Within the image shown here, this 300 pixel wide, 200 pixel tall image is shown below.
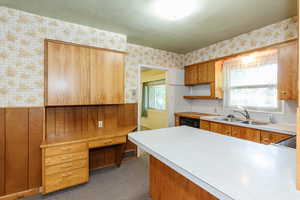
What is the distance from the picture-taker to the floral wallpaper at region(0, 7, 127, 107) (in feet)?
6.90

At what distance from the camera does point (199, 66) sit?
3836 mm

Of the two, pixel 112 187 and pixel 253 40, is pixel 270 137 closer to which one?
pixel 253 40

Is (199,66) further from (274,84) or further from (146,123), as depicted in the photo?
(146,123)

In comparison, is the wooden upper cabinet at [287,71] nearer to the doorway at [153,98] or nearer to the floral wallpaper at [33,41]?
the floral wallpaper at [33,41]

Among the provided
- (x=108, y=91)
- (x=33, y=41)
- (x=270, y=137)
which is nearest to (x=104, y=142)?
(x=108, y=91)

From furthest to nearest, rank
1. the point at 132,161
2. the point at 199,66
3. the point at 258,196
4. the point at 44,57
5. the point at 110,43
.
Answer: the point at 199,66 < the point at 132,161 < the point at 110,43 < the point at 44,57 < the point at 258,196

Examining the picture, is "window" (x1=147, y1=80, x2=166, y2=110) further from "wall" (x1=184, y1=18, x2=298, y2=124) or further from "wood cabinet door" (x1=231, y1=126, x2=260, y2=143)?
"wood cabinet door" (x1=231, y1=126, x2=260, y2=143)

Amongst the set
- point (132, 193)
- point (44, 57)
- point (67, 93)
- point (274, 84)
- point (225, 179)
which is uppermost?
point (44, 57)

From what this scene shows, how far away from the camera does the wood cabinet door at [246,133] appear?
2391 millimetres

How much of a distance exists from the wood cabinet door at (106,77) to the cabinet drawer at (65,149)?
0.71m

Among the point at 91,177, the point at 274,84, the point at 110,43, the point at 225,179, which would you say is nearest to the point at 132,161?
the point at 91,177

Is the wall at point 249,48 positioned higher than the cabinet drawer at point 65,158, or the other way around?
the wall at point 249,48

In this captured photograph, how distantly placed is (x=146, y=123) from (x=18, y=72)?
507 centimetres

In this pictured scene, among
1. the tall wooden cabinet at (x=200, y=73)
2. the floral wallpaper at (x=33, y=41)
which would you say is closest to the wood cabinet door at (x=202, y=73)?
the tall wooden cabinet at (x=200, y=73)
